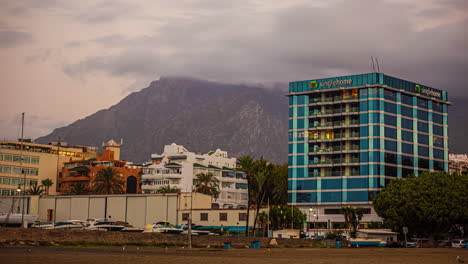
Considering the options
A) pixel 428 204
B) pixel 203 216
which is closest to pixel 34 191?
pixel 203 216

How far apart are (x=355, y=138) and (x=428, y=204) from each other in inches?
1690

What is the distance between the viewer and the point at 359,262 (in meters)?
55.8

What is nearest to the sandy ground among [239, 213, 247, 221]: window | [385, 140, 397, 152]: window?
[239, 213, 247, 221]: window

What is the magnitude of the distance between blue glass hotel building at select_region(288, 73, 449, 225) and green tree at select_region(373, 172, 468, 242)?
2672cm

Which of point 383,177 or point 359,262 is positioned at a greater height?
point 383,177

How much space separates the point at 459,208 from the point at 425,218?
6010 millimetres

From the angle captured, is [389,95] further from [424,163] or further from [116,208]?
[116,208]

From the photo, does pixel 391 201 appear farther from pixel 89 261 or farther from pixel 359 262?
pixel 89 261

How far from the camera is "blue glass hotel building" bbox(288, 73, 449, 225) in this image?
15962 centimetres

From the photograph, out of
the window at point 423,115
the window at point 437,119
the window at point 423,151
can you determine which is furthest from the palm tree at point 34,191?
the window at point 437,119

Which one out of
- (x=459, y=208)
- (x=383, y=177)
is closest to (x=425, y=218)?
(x=459, y=208)

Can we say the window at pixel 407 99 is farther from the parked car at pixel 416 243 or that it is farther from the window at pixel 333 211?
the parked car at pixel 416 243

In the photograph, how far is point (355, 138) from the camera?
16250cm

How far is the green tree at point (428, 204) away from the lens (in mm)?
120688
